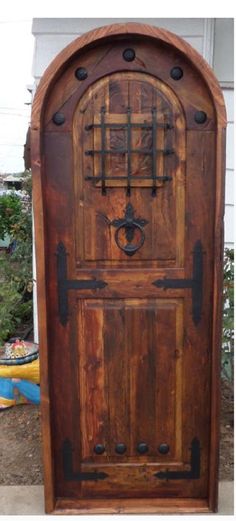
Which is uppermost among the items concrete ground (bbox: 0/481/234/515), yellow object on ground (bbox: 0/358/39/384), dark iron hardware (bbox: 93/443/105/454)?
dark iron hardware (bbox: 93/443/105/454)

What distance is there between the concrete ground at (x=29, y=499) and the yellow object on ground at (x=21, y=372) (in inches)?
39.7

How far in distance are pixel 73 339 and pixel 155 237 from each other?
617mm

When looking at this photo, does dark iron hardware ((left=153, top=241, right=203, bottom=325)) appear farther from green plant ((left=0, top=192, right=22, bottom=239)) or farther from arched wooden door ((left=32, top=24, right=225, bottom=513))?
green plant ((left=0, top=192, right=22, bottom=239))

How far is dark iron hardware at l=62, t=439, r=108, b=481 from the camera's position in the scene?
216 cm

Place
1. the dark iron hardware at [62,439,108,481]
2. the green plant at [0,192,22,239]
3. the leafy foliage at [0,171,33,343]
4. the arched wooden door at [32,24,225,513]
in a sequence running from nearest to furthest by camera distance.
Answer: the arched wooden door at [32,24,225,513] < the dark iron hardware at [62,439,108,481] < the leafy foliage at [0,171,33,343] < the green plant at [0,192,22,239]

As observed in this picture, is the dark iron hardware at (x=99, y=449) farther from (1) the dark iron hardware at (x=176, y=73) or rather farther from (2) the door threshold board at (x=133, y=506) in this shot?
(1) the dark iron hardware at (x=176, y=73)

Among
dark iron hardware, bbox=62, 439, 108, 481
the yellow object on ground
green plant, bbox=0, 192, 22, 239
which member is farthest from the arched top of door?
green plant, bbox=0, 192, 22, 239

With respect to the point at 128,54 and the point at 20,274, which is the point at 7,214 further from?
the point at 128,54

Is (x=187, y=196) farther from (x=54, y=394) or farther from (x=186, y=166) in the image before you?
(x=54, y=394)

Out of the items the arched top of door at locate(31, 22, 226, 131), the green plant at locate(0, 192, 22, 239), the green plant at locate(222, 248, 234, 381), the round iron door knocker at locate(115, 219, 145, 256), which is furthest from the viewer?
the green plant at locate(0, 192, 22, 239)

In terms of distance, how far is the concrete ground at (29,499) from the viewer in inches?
87.7

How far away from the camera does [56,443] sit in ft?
7.06

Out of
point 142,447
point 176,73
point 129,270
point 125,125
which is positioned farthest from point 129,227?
point 142,447

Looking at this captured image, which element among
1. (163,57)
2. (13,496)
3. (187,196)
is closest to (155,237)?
(187,196)
